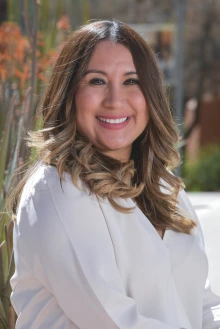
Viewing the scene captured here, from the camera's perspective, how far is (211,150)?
1393 cm

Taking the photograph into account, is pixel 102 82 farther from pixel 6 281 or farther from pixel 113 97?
pixel 6 281

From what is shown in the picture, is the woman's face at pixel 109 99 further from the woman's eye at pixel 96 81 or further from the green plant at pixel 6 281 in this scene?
the green plant at pixel 6 281

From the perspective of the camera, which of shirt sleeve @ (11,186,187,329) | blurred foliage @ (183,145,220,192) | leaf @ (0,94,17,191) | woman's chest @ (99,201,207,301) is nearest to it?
shirt sleeve @ (11,186,187,329)

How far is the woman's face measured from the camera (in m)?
2.34

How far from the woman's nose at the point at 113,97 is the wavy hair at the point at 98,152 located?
0.08 metres

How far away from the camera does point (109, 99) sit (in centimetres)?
236

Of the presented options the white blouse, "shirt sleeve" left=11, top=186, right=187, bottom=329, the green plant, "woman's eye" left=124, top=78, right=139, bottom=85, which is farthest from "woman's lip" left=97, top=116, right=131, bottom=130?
the green plant

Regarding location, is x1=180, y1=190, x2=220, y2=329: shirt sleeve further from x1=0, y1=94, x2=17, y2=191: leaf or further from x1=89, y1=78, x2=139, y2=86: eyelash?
x1=0, y1=94, x2=17, y2=191: leaf

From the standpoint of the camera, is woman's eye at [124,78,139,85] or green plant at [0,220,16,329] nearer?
woman's eye at [124,78,139,85]


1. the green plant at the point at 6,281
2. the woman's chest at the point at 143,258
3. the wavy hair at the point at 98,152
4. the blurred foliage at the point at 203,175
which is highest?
the wavy hair at the point at 98,152

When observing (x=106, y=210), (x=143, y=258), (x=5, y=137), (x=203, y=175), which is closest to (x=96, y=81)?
(x=106, y=210)

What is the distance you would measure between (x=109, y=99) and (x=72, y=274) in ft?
1.88

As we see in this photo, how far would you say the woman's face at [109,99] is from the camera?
7.68 feet

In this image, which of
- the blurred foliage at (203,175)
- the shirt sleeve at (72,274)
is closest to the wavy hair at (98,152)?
the shirt sleeve at (72,274)
